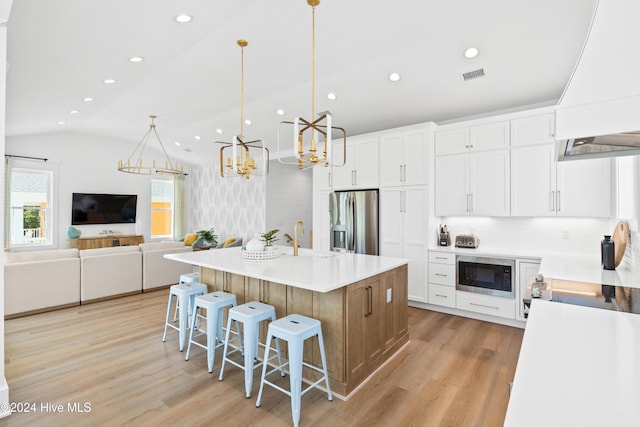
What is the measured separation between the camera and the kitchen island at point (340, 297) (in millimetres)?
2439

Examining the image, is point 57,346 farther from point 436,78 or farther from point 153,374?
point 436,78

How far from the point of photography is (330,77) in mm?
4250

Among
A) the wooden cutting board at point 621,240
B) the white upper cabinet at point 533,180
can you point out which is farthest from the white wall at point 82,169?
the wooden cutting board at point 621,240

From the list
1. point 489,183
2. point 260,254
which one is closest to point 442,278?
point 489,183

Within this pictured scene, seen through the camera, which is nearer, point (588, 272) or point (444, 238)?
point (588, 272)

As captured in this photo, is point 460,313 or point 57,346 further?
point 460,313

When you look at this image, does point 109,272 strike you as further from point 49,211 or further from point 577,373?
point 577,373

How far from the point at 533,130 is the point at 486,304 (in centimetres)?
213

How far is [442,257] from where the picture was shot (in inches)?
167

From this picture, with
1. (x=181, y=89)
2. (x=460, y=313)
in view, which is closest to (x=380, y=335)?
(x=460, y=313)

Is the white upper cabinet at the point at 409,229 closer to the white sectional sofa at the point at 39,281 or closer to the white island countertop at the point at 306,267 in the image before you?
the white island countertop at the point at 306,267

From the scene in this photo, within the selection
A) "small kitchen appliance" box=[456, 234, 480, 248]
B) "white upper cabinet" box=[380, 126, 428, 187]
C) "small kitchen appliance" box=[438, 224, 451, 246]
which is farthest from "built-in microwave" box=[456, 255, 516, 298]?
"white upper cabinet" box=[380, 126, 428, 187]

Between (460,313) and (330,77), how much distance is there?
3.51 m

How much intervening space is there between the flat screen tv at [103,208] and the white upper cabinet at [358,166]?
569 centimetres
